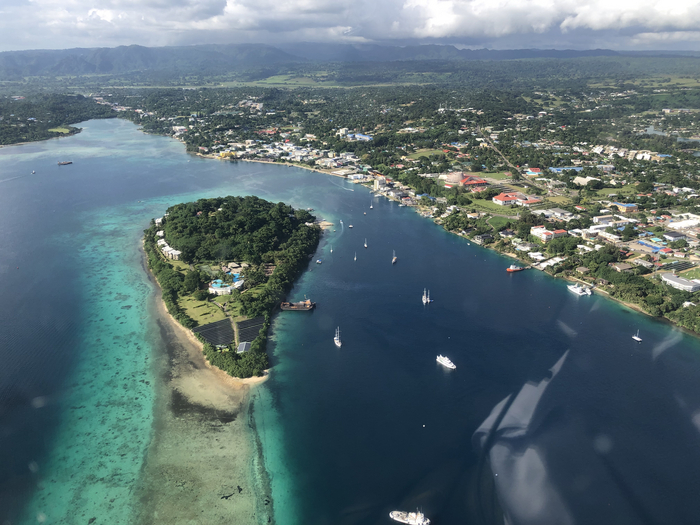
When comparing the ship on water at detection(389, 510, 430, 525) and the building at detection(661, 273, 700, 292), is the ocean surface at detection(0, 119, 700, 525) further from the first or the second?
the building at detection(661, 273, 700, 292)

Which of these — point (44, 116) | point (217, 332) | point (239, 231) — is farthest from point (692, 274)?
point (44, 116)

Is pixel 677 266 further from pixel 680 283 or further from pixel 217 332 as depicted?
pixel 217 332

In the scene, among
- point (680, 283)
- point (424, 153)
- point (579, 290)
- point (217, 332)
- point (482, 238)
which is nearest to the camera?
point (217, 332)

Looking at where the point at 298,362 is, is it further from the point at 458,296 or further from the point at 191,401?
the point at 458,296

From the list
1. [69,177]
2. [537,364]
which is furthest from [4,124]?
[537,364]

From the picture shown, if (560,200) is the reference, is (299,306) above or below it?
above

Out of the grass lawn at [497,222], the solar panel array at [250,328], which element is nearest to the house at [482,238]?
the grass lawn at [497,222]
